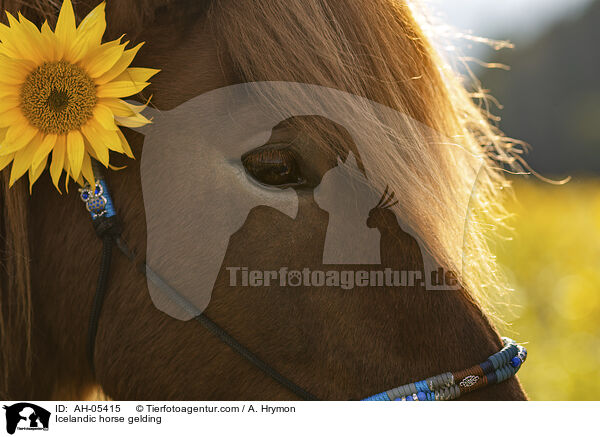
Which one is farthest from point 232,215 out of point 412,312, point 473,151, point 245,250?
point 473,151

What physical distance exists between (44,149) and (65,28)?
A: 0.24 meters

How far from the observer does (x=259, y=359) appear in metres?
1.09

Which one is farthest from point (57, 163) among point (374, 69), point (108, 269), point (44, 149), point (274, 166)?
point (374, 69)

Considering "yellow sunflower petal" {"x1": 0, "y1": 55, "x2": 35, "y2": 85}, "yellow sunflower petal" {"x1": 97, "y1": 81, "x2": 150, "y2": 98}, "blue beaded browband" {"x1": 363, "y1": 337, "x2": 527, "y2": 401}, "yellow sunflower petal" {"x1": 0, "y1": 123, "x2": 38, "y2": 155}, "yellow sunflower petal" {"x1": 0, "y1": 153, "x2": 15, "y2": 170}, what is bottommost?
"blue beaded browband" {"x1": 363, "y1": 337, "x2": 527, "y2": 401}

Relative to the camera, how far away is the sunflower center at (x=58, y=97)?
41.5 inches

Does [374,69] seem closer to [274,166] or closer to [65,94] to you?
[274,166]

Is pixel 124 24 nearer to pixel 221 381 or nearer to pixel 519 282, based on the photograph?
pixel 221 381

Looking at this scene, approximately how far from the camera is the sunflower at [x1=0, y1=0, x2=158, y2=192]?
41.0 inches

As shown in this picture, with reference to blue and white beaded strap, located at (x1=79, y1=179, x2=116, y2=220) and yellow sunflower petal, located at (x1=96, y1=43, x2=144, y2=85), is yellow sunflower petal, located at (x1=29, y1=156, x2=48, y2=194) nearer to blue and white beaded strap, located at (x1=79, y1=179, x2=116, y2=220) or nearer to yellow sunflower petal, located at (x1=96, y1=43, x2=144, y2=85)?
blue and white beaded strap, located at (x1=79, y1=179, x2=116, y2=220)

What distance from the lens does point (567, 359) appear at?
3.20 metres

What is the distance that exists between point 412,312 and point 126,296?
60 centimetres
